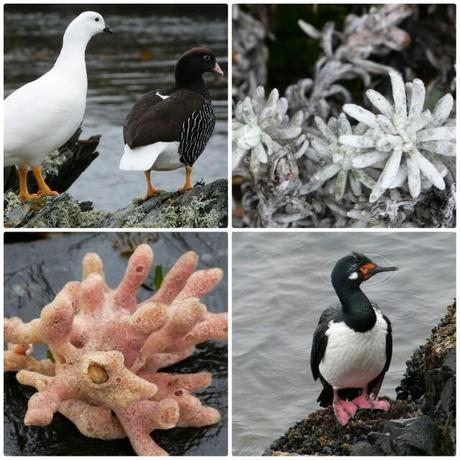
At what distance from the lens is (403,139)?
232cm

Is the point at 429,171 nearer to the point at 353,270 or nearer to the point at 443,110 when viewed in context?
the point at 443,110

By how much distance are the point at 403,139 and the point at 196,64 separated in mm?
525

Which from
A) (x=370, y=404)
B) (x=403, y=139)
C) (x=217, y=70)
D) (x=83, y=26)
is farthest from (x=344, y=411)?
(x=83, y=26)

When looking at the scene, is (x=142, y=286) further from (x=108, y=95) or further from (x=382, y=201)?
(x=382, y=201)

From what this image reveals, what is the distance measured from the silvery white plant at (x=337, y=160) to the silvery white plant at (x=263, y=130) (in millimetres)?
53

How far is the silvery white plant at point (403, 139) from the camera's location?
2.31 metres

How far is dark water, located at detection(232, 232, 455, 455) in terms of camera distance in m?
2.36

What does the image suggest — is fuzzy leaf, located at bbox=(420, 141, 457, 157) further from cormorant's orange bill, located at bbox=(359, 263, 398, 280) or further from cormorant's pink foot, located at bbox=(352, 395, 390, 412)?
cormorant's pink foot, located at bbox=(352, 395, 390, 412)

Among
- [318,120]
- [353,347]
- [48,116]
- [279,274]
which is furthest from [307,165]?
[48,116]

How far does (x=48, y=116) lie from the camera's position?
2.32 metres

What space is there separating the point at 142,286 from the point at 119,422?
1.52 ft

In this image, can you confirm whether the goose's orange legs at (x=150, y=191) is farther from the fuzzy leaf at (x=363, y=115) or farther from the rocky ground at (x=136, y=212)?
the fuzzy leaf at (x=363, y=115)

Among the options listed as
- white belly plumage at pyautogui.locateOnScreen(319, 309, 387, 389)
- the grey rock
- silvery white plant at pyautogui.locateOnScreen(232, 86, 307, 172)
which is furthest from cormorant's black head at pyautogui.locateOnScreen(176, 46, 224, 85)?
the grey rock

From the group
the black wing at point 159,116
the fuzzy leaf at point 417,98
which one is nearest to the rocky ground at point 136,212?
the black wing at point 159,116
